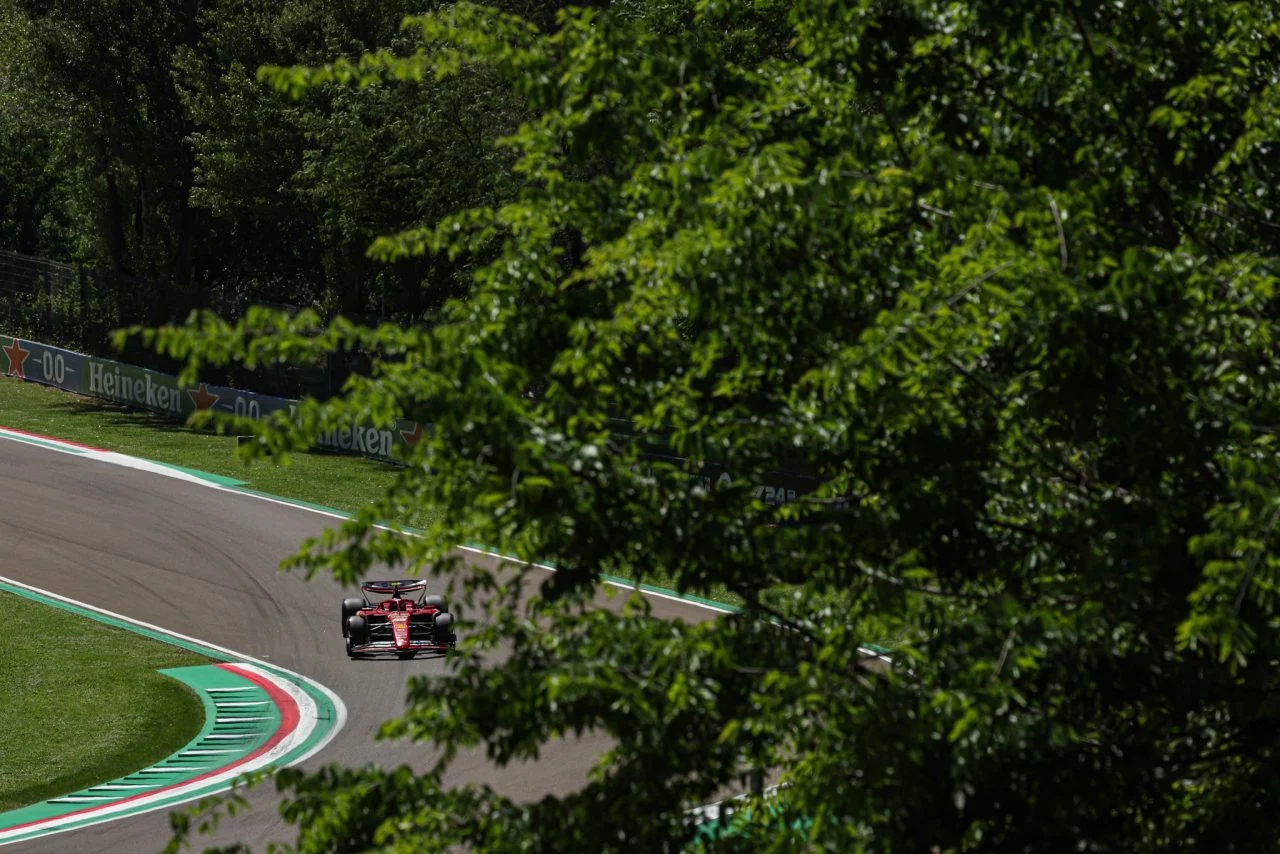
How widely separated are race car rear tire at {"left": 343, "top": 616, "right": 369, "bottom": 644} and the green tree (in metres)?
16.0

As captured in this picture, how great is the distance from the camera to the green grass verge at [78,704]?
19.0 metres

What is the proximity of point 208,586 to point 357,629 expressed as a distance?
5851 mm

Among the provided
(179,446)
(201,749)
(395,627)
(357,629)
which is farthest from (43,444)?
(201,749)

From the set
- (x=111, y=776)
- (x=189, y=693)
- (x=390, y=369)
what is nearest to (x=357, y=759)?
(x=111, y=776)

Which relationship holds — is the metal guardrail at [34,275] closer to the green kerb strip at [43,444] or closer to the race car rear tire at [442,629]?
the green kerb strip at [43,444]

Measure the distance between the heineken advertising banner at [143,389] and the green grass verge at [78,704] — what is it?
12532 mm

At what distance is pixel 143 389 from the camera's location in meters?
44.1

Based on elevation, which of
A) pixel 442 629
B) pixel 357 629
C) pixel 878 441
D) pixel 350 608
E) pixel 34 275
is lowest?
pixel 357 629

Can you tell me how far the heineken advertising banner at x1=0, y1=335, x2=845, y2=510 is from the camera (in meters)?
39.0

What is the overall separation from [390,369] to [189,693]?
1708 centimetres

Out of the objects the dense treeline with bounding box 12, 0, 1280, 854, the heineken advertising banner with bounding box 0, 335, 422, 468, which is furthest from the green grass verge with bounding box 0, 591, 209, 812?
the dense treeline with bounding box 12, 0, 1280, 854

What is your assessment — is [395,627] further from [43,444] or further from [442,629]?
[43,444]

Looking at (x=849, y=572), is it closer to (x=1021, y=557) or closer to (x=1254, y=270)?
(x=1021, y=557)

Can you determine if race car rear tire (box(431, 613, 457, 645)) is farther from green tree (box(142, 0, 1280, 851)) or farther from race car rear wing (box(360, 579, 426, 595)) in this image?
green tree (box(142, 0, 1280, 851))
